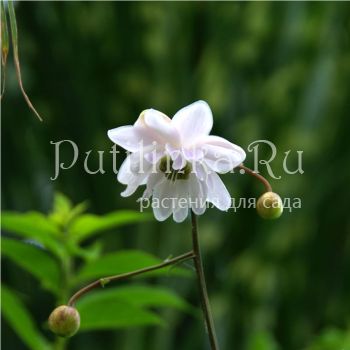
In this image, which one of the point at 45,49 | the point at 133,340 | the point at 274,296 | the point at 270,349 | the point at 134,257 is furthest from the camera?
the point at 45,49

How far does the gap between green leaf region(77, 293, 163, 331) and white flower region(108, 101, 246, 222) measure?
0.79ft

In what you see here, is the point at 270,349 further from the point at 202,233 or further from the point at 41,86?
the point at 41,86

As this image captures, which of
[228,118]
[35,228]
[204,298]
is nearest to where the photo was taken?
[204,298]

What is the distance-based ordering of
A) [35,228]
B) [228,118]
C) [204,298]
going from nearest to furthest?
[204,298], [35,228], [228,118]

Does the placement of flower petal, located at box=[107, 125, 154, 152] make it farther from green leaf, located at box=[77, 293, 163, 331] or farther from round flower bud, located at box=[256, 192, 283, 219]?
green leaf, located at box=[77, 293, 163, 331]

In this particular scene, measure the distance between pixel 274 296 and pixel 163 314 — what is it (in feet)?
1.03

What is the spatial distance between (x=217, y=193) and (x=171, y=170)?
4cm

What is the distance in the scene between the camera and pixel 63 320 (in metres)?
0.39

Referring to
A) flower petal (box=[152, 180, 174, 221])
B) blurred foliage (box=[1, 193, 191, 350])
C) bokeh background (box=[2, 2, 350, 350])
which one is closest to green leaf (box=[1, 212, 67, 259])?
blurred foliage (box=[1, 193, 191, 350])

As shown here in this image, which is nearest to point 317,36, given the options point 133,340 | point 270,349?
point 133,340

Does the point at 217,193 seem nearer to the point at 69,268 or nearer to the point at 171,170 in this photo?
the point at 171,170

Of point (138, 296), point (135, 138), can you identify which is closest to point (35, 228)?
point (138, 296)

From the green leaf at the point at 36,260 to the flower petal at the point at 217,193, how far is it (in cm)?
26

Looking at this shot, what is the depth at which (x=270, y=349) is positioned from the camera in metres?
0.89
